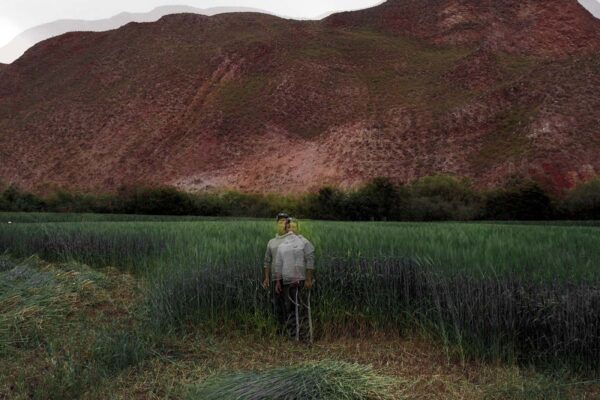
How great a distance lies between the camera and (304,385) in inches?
192

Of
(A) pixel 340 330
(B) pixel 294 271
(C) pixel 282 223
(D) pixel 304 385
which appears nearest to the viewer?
(D) pixel 304 385

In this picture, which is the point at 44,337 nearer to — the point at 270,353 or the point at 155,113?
the point at 270,353

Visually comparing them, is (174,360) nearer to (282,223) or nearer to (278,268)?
(278,268)

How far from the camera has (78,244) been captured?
13609mm

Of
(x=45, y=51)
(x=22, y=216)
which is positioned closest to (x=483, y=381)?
(x=22, y=216)

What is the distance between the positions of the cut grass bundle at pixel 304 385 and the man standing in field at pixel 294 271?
55.7 inches

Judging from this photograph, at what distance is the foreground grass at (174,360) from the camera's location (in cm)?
546

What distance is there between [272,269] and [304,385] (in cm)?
219

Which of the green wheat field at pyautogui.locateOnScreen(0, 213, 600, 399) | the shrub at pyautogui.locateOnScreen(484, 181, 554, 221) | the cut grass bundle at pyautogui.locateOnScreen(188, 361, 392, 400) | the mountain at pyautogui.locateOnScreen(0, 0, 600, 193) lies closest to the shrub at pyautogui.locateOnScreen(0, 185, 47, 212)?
the mountain at pyautogui.locateOnScreen(0, 0, 600, 193)

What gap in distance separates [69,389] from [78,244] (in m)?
8.72

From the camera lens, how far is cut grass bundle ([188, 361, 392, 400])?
493 centimetres

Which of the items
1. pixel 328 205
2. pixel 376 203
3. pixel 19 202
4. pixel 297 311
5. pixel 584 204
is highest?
pixel 297 311

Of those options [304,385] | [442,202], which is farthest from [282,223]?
[442,202]

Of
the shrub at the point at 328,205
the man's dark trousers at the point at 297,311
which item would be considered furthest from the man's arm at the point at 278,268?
the shrub at the point at 328,205
